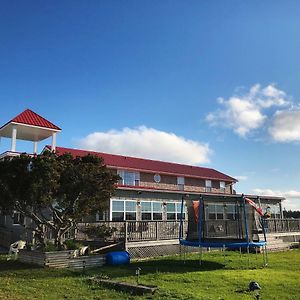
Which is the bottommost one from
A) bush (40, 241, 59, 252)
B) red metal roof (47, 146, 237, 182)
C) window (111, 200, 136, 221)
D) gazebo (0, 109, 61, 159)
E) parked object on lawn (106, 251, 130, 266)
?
parked object on lawn (106, 251, 130, 266)

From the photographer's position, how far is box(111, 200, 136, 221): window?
26234 mm

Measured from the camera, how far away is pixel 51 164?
50.3 feet

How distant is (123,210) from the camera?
87.7ft

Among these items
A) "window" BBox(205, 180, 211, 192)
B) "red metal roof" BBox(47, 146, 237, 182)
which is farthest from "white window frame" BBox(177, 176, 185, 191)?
"window" BBox(205, 180, 211, 192)

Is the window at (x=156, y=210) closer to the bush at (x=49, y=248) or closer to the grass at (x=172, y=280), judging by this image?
the grass at (x=172, y=280)

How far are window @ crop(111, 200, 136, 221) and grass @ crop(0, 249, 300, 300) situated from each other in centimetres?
966

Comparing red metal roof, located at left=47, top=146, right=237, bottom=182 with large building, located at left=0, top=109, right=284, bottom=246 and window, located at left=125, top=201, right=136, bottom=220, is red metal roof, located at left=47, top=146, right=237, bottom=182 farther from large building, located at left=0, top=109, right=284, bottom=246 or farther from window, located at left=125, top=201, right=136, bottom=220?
window, located at left=125, top=201, right=136, bottom=220

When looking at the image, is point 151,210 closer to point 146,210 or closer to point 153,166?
point 146,210

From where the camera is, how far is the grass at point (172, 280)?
33.1 feet

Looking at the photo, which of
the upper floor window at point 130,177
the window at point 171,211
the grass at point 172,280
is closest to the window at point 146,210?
the window at point 171,211

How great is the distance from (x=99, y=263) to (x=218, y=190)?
27888mm

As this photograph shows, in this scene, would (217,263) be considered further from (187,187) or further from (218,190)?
(218,190)

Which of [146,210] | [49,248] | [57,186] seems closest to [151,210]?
[146,210]

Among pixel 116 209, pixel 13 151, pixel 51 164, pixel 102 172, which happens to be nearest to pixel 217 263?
pixel 102 172
